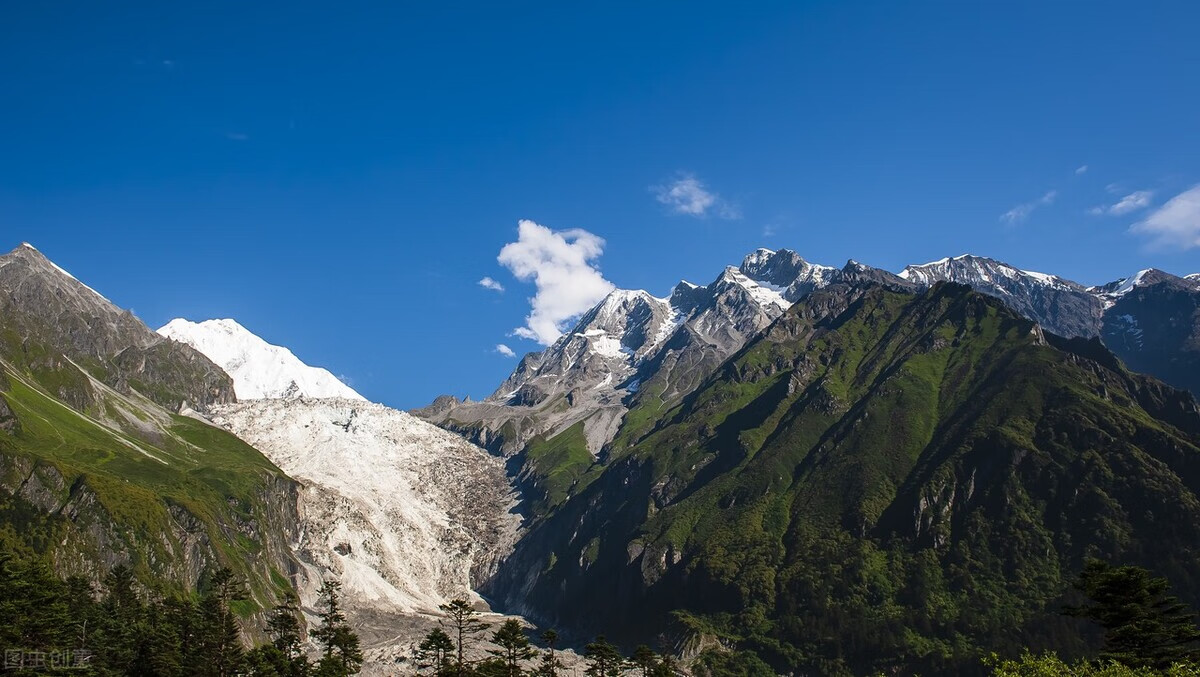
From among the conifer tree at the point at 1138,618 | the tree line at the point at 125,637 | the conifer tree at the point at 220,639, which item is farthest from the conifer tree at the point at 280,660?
the conifer tree at the point at 1138,618

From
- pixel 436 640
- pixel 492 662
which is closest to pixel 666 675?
pixel 492 662

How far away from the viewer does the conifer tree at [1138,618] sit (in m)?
69.9

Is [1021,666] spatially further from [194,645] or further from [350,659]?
[194,645]

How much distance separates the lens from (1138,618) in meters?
71.1

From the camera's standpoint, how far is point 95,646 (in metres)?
109

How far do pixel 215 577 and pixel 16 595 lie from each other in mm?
22075

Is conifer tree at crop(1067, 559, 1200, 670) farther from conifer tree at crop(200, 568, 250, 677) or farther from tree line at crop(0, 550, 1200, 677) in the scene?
conifer tree at crop(200, 568, 250, 677)

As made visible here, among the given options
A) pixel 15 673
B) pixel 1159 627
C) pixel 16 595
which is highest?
pixel 1159 627

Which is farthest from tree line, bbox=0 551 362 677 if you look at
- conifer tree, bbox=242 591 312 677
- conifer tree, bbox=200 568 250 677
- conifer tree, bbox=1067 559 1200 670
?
conifer tree, bbox=1067 559 1200 670

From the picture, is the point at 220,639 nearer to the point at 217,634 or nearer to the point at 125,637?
the point at 217,634

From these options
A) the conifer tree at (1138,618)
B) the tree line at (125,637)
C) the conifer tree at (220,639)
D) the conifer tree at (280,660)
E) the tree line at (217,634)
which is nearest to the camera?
the conifer tree at (1138,618)

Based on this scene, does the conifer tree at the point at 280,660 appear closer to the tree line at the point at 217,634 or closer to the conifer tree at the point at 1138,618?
the tree line at the point at 217,634

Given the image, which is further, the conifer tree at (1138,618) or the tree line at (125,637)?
the tree line at (125,637)

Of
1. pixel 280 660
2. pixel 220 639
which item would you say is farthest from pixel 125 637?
pixel 280 660
